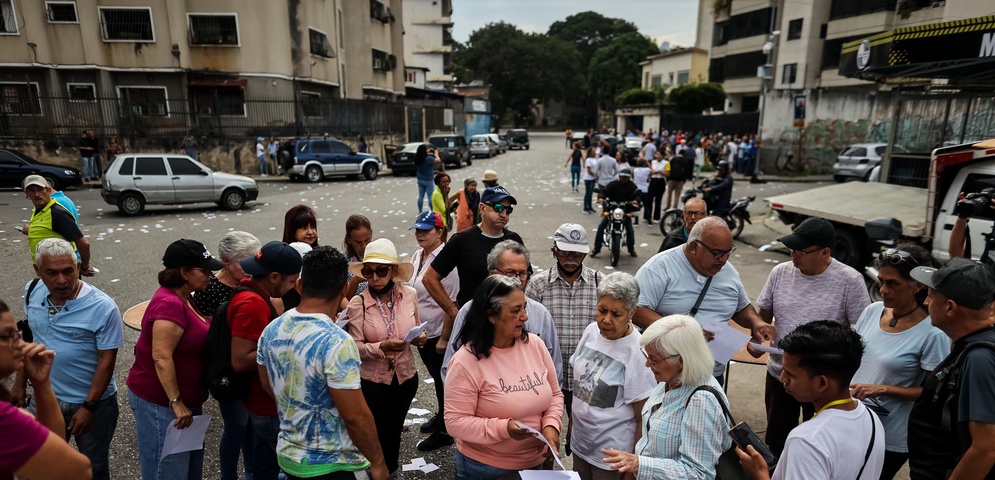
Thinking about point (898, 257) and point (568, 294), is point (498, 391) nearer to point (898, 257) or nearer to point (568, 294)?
point (568, 294)

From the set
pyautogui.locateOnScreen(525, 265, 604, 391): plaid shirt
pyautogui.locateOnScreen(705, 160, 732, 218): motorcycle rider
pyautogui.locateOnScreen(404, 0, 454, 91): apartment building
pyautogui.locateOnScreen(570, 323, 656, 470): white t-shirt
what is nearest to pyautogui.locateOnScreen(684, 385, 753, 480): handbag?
A: pyautogui.locateOnScreen(570, 323, 656, 470): white t-shirt

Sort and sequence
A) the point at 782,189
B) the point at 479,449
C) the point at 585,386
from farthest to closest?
1. the point at 782,189
2. the point at 585,386
3. the point at 479,449

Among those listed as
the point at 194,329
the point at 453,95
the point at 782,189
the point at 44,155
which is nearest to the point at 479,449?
the point at 194,329

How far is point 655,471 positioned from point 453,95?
155 ft

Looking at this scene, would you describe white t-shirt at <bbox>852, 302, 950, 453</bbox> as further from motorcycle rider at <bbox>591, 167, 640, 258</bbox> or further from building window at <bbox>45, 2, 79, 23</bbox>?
building window at <bbox>45, 2, 79, 23</bbox>

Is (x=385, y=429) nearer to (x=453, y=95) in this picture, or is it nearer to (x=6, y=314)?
(x=6, y=314)

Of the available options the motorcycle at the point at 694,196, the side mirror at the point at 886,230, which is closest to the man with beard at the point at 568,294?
the side mirror at the point at 886,230

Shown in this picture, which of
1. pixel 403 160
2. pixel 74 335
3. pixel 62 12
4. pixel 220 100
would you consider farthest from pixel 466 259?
pixel 62 12

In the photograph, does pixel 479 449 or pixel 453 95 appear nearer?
pixel 479 449

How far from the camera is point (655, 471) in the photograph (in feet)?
7.41

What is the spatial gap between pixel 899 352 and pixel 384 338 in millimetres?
2904

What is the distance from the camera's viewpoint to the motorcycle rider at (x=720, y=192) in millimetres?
11133

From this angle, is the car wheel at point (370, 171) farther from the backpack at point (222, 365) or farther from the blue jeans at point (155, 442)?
the backpack at point (222, 365)

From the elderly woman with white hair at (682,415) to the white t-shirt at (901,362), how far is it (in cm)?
124
